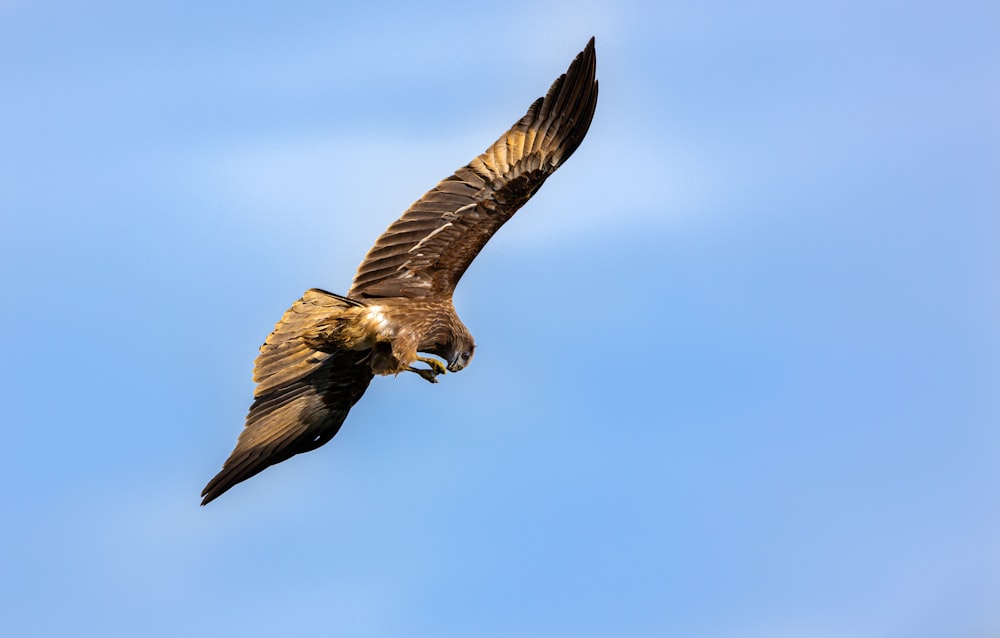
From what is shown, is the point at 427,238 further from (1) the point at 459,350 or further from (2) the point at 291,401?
(2) the point at 291,401

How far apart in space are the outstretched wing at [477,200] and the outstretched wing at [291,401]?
2.59 feet

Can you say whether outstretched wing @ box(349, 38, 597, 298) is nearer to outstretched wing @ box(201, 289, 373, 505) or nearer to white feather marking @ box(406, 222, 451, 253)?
white feather marking @ box(406, 222, 451, 253)

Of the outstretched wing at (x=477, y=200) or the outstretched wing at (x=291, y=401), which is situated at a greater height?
the outstretched wing at (x=477, y=200)

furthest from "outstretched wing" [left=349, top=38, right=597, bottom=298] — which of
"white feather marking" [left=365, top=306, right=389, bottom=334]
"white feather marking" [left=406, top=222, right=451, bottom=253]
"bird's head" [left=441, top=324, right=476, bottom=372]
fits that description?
"white feather marking" [left=365, top=306, right=389, bottom=334]

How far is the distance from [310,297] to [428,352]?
5.70ft

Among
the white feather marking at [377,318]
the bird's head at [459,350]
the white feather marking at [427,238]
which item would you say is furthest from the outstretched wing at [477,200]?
the white feather marking at [377,318]

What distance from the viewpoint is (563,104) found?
15062 millimetres

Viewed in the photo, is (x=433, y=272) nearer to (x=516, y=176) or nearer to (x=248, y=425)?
(x=516, y=176)

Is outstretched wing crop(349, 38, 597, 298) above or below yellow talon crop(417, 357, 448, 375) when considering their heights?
above

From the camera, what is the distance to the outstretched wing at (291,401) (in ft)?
45.7

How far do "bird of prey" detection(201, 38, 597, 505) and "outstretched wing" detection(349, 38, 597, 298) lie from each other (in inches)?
0.4

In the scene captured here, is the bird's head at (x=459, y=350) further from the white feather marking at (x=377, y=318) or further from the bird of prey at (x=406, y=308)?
the white feather marking at (x=377, y=318)

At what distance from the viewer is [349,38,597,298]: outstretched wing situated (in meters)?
14.5

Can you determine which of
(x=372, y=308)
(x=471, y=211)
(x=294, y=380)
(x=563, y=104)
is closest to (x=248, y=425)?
(x=294, y=380)
